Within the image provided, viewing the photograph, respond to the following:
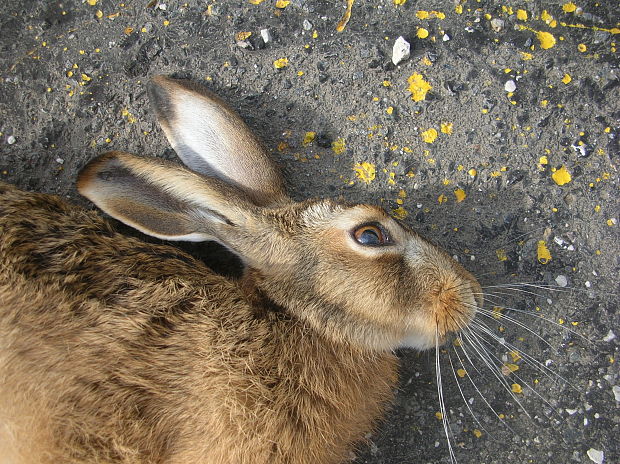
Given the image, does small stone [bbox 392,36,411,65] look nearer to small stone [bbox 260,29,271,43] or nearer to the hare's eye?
small stone [bbox 260,29,271,43]

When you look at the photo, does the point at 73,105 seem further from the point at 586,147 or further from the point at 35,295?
the point at 586,147

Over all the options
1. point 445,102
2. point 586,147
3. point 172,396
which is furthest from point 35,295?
point 586,147

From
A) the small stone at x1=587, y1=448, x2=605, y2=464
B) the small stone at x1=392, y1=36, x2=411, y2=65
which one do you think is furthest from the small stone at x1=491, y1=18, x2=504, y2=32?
the small stone at x1=587, y1=448, x2=605, y2=464

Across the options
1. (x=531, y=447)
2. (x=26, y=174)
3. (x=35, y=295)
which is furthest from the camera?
(x=26, y=174)

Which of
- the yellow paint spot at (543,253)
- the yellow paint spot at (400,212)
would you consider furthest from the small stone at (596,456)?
the yellow paint spot at (400,212)

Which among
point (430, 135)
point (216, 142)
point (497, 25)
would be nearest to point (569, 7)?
point (497, 25)

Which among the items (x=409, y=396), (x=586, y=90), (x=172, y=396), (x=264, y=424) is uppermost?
(x=586, y=90)

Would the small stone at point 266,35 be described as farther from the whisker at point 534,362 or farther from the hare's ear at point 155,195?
the whisker at point 534,362
